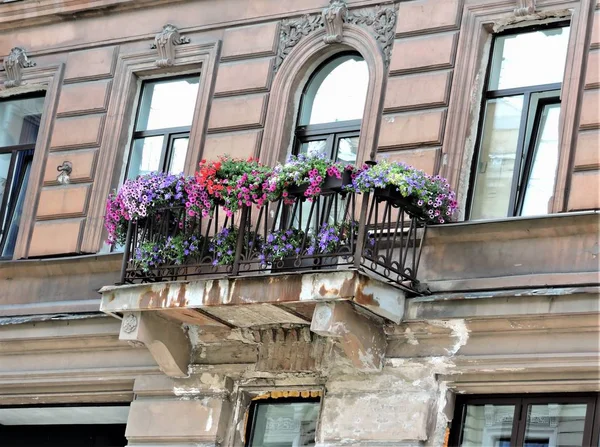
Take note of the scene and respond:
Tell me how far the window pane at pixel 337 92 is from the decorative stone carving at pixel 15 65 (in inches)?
140

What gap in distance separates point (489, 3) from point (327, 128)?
2009 mm

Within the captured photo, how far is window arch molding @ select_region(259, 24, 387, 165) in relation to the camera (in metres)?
13.7

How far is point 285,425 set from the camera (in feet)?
43.5

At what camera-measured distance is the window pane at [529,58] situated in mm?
12906

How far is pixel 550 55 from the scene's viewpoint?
13.0m

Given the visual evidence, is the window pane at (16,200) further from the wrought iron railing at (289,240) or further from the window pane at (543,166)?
the window pane at (543,166)

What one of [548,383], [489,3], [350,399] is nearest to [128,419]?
[350,399]

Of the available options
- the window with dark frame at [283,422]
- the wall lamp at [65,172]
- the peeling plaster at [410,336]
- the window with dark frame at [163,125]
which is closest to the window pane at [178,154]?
the window with dark frame at [163,125]

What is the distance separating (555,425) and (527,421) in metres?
0.24

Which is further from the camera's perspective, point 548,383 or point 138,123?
point 138,123

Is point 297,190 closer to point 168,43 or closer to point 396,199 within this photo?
point 396,199

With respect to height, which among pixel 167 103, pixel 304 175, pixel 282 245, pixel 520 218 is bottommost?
pixel 282 245

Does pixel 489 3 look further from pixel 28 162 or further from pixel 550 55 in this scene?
pixel 28 162

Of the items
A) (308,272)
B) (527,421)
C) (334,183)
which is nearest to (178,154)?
(334,183)
